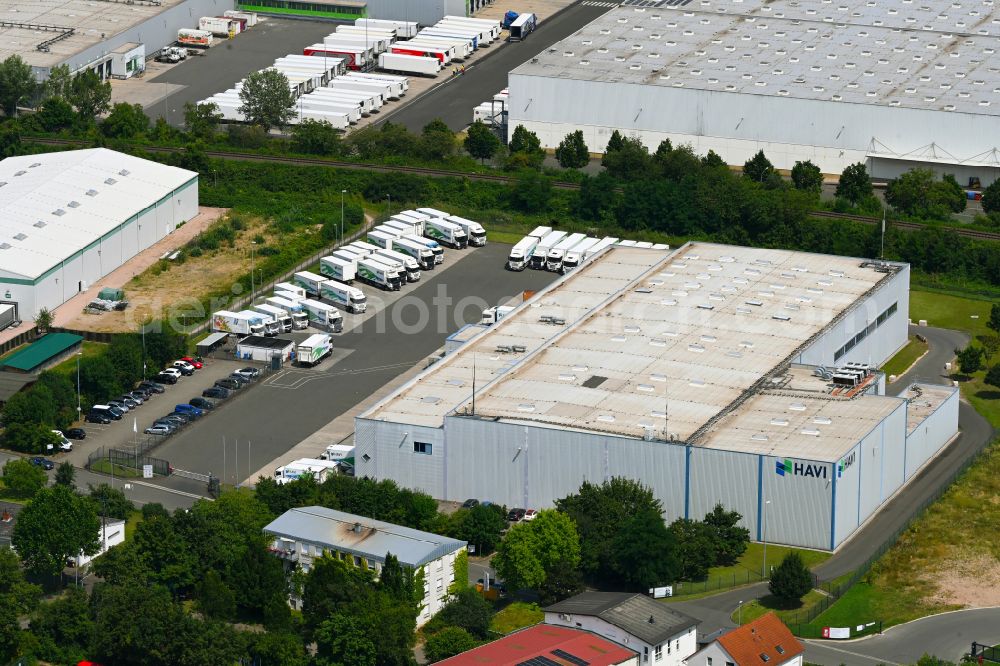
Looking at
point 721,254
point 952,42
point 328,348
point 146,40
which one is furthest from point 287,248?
point 952,42

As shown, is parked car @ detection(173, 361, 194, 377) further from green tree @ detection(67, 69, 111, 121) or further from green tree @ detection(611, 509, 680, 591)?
green tree @ detection(67, 69, 111, 121)

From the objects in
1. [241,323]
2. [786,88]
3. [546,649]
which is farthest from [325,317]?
[546,649]

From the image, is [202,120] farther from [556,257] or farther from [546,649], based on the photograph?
[546,649]

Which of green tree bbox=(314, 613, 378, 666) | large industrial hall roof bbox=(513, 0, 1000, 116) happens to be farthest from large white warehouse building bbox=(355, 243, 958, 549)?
large industrial hall roof bbox=(513, 0, 1000, 116)

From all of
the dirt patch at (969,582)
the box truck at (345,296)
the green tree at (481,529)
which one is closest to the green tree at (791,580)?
the dirt patch at (969,582)

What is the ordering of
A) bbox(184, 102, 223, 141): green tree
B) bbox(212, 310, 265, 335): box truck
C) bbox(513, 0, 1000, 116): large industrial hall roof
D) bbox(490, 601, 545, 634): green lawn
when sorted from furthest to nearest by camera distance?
bbox(184, 102, 223, 141): green tree, bbox(513, 0, 1000, 116): large industrial hall roof, bbox(212, 310, 265, 335): box truck, bbox(490, 601, 545, 634): green lawn

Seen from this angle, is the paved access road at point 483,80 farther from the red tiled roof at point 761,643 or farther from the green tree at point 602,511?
the red tiled roof at point 761,643
